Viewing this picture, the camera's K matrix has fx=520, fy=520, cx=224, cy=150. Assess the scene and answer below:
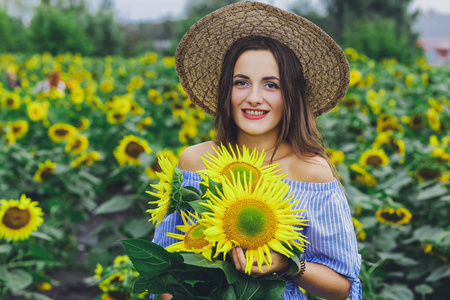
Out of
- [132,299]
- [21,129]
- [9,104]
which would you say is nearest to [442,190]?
[132,299]

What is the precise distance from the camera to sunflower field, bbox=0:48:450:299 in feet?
8.73

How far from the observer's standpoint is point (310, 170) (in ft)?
5.24

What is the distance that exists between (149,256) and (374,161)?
2.47 metres

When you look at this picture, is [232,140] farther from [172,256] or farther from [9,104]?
[9,104]

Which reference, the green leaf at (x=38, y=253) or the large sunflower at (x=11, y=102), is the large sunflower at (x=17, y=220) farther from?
the large sunflower at (x=11, y=102)

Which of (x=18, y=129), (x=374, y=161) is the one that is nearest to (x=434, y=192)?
(x=374, y=161)

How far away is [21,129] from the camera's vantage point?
4250 mm

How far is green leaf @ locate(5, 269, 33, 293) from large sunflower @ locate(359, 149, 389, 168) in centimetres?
211

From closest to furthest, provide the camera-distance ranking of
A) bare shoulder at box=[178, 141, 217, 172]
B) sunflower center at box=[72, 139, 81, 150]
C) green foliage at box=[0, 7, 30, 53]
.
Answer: bare shoulder at box=[178, 141, 217, 172], sunflower center at box=[72, 139, 81, 150], green foliage at box=[0, 7, 30, 53]

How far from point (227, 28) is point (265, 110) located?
331 millimetres

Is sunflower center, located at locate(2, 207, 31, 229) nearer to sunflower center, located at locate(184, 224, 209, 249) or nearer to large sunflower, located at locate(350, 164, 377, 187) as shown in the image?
sunflower center, located at locate(184, 224, 209, 249)

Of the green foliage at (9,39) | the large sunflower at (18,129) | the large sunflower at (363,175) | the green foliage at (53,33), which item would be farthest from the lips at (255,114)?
the green foliage at (9,39)

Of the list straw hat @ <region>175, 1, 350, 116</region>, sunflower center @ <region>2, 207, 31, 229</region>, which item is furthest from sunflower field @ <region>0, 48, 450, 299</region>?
straw hat @ <region>175, 1, 350, 116</region>

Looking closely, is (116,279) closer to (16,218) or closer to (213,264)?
(16,218)
